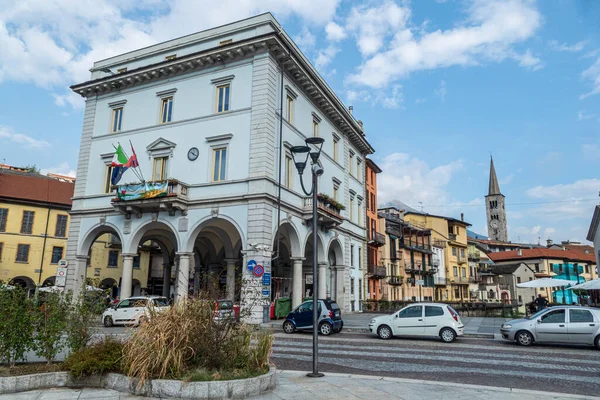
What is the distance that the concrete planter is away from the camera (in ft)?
22.8

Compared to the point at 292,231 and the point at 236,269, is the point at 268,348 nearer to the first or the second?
the point at 292,231

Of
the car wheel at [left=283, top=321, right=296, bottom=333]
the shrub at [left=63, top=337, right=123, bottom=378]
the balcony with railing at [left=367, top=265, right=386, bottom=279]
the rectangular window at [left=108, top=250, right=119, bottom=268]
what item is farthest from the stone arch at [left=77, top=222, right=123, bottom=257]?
the balcony with railing at [left=367, top=265, right=386, bottom=279]

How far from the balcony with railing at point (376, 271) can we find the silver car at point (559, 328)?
2530cm

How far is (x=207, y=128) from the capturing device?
992 inches

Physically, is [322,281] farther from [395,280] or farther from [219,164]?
[395,280]

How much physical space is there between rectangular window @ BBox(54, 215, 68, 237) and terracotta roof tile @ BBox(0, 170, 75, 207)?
135 centimetres

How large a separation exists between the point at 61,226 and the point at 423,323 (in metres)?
36.9

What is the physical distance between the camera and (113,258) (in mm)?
42781

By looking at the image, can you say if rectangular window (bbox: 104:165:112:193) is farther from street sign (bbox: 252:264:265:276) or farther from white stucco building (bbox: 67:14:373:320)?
street sign (bbox: 252:264:265:276)

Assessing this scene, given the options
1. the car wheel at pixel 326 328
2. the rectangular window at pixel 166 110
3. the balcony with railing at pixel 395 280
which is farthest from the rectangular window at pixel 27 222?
the balcony with railing at pixel 395 280

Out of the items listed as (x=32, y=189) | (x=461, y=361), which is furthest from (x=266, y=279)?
(x=32, y=189)

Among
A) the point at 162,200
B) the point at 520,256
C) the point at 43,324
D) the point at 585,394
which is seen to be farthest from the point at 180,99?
the point at 520,256

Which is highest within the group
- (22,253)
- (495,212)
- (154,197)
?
(495,212)

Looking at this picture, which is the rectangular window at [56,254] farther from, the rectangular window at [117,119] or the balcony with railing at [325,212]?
the balcony with railing at [325,212]
